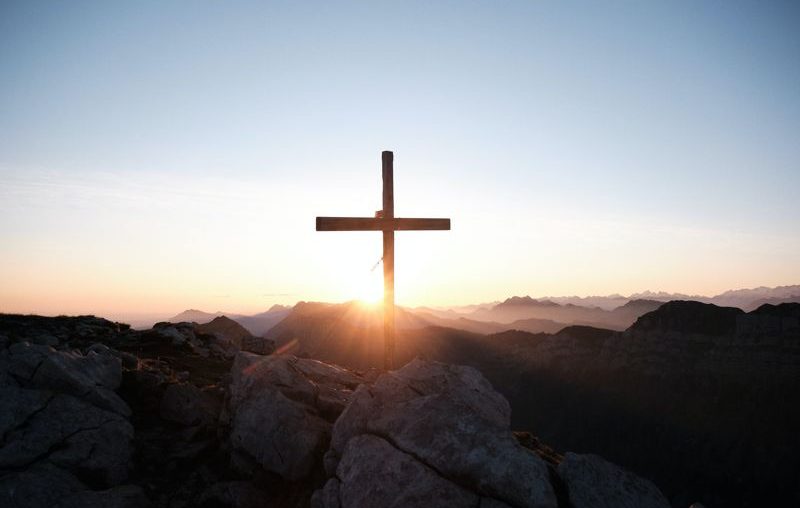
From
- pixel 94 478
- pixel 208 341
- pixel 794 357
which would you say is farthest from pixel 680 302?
pixel 94 478

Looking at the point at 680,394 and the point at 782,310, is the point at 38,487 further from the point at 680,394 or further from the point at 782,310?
the point at 782,310

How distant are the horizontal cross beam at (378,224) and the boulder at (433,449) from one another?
12.8ft

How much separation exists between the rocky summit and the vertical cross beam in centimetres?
91

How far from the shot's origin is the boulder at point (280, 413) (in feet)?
28.0

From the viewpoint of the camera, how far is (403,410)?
25.6ft

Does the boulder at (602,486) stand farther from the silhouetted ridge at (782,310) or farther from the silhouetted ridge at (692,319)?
the silhouetted ridge at (692,319)

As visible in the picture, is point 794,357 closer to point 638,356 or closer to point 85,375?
point 638,356

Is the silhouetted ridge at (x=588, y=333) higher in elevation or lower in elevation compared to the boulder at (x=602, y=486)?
lower

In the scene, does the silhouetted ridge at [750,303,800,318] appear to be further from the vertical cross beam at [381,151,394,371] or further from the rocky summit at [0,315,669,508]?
the rocky summit at [0,315,669,508]

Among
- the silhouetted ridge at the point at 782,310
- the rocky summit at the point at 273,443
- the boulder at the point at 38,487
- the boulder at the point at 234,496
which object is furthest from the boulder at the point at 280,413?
the silhouetted ridge at the point at 782,310

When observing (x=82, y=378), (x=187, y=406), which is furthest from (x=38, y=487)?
(x=187, y=406)

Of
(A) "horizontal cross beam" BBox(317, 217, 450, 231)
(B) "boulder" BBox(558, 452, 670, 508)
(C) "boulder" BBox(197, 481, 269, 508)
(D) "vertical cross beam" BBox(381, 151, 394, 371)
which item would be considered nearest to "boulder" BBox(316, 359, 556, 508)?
(B) "boulder" BBox(558, 452, 670, 508)

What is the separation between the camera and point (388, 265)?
1146 centimetres

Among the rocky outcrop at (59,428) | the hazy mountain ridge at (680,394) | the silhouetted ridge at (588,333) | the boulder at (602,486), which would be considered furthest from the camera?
the silhouetted ridge at (588,333)
